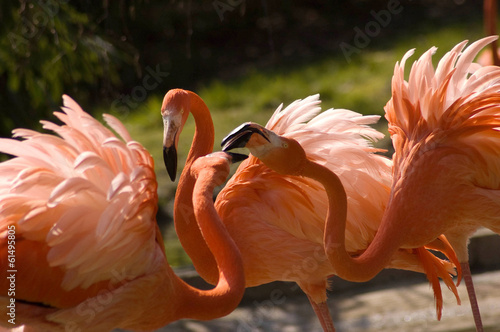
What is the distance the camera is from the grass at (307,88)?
7.09m

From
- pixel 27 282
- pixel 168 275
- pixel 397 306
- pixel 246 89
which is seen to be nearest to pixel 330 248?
pixel 168 275

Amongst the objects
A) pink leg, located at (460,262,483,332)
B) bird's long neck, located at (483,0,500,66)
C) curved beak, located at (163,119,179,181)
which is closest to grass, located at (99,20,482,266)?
bird's long neck, located at (483,0,500,66)

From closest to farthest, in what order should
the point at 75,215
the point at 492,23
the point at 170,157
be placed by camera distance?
the point at 75,215 < the point at 170,157 < the point at 492,23

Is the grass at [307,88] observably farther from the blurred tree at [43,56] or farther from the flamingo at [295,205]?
the flamingo at [295,205]

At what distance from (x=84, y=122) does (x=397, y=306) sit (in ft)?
7.86

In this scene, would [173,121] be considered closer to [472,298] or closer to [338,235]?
[338,235]

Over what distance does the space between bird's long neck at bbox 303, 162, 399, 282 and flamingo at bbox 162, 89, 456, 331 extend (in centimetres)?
32

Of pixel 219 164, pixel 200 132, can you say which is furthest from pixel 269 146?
pixel 200 132

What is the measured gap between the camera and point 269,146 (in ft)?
9.15

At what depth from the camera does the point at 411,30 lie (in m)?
8.44

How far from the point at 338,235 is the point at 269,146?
1.68 ft

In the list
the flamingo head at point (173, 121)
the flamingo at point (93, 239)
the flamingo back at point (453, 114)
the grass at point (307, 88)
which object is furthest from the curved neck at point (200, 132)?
the grass at point (307, 88)

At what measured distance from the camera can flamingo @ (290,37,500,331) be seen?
3.23 m

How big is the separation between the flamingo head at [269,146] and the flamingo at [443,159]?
21.5 inches
